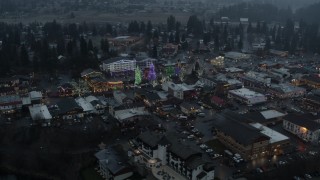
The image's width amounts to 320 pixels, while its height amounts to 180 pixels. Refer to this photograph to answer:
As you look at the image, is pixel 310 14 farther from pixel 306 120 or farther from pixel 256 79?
pixel 306 120

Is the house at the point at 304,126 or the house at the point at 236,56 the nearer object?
the house at the point at 304,126

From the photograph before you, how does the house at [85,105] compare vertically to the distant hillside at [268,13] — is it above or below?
below

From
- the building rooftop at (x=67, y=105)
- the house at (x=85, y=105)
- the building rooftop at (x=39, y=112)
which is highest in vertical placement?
the building rooftop at (x=67, y=105)

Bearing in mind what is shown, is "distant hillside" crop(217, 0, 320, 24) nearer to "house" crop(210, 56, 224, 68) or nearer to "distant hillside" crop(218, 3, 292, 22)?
"distant hillside" crop(218, 3, 292, 22)

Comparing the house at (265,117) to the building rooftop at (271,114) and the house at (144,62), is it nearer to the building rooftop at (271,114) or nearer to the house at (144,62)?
the building rooftop at (271,114)

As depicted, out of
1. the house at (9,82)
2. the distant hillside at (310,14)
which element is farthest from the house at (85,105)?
the distant hillside at (310,14)

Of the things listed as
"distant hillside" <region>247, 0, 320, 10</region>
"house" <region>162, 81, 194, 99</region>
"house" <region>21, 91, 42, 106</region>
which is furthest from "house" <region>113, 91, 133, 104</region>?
"distant hillside" <region>247, 0, 320, 10</region>

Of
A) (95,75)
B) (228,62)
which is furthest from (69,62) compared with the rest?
(228,62)

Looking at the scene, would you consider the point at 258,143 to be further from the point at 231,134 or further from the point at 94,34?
the point at 94,34
